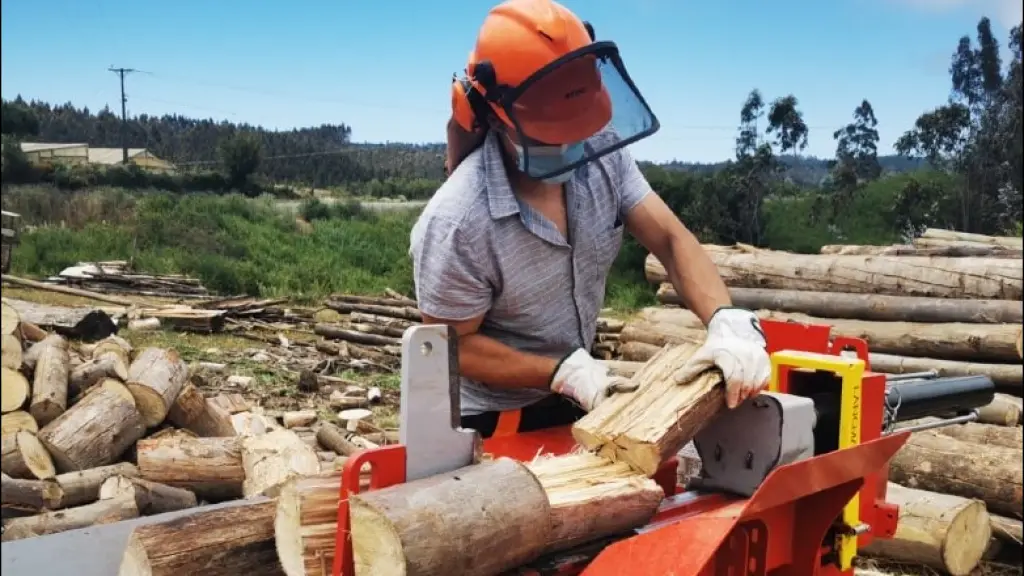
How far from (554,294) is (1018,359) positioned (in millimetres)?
6266

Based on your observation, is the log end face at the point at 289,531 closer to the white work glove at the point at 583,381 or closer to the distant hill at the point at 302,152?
the white work glove at the point at 583,381

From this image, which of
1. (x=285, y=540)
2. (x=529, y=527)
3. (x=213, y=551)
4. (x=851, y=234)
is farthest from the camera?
(x=851, y=234)

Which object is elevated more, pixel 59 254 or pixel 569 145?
pixel 569 145

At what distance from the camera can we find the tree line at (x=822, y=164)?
1327cm

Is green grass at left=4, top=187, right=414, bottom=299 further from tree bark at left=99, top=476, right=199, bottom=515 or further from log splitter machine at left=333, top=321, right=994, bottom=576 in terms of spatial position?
log splitter machine at left=333, top=321, right=994, bottom=576

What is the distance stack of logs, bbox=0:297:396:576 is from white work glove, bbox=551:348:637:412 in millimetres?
1308

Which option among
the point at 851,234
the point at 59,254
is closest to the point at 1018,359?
→ the point at 851,234

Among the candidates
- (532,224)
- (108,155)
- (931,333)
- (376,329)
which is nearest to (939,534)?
(931,333)

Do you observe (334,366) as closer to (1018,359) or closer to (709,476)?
(1018,359)

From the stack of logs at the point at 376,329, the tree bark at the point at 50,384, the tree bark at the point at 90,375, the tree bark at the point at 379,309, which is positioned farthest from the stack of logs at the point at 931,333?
the tree bark at the point at 379,309

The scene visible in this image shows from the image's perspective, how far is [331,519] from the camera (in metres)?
1.97

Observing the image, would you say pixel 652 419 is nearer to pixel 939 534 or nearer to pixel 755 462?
pixel 755 462

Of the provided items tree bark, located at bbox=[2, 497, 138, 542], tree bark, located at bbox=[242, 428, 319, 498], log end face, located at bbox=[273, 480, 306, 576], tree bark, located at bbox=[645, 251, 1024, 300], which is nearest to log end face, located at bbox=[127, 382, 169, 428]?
tree bark, located at bbox=[242, 428, 319, 498]

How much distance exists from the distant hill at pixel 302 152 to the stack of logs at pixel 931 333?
8.10m
